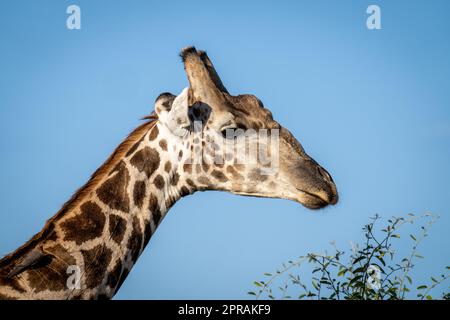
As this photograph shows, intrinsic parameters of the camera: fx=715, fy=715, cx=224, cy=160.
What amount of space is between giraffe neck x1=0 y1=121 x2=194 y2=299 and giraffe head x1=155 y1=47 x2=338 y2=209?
0.18 metres

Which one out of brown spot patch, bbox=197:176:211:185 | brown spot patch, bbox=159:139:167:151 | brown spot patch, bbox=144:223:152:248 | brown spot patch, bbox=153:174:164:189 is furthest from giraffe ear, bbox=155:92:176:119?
brown spot patch, bbox=144:223:152:248

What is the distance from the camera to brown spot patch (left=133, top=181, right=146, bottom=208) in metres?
8.06

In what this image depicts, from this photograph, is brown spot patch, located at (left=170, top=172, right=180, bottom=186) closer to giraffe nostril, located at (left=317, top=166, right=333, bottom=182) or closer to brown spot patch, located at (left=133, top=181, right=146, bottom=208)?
brown spot patch, located at (left=133, top=181, right=146, bottom=208)

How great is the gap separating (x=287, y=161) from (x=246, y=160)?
0.49 meters

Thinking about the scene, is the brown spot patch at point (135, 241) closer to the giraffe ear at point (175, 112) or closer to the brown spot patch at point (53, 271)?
the brown spot patch at point (53, 271)

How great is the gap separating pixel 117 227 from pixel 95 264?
1.73 feet

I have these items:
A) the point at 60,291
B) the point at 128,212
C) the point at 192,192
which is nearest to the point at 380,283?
the point at 192,192

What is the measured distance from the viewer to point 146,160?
27.4 feet

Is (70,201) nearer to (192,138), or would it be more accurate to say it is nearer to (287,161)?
(192,138)

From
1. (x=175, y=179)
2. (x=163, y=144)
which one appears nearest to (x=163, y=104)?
(x=163, y=144)

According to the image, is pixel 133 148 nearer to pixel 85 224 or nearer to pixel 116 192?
pixel 116 192

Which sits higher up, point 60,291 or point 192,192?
point 192,192

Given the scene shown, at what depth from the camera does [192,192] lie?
8.62 meters

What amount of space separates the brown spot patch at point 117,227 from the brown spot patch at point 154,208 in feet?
1.31
